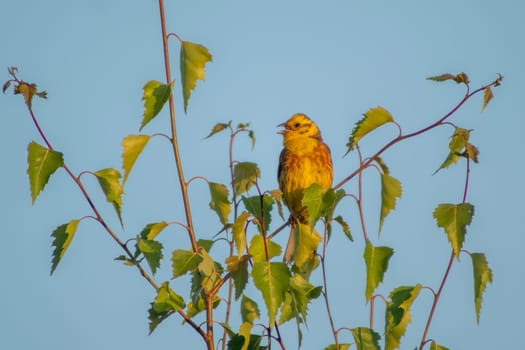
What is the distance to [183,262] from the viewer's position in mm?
3264

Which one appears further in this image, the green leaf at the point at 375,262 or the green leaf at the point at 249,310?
the green leaf at the point at 249,310

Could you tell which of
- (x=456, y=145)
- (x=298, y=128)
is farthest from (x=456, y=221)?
(x=298, y=128)

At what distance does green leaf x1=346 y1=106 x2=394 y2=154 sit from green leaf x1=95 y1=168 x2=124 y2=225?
110 centimetres

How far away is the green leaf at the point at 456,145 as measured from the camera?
11.1 ft

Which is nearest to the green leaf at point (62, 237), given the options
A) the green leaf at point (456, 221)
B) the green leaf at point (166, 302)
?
the green leaf at point (166, 302)

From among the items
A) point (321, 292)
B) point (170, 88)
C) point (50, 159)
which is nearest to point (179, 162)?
point (170, 88)

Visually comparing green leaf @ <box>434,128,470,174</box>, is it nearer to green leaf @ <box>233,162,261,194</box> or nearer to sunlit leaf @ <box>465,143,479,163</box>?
sunlit leaf @ <box>465,143,479,163</box>

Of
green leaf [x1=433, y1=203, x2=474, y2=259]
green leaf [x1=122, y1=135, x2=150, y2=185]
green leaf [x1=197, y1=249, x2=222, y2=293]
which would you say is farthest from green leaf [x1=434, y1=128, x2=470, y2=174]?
green leaf [x1=122, y1=135, x2=150, y2=185]

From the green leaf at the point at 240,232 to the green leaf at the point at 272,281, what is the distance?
0.19 m

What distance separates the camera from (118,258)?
3.37 m

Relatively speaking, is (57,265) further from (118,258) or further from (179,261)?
(179,261)

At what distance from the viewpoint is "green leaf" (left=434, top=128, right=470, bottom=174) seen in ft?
11.1

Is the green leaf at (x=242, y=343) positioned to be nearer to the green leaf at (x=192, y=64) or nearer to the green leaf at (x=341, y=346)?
the green leaf at (x=341, y=346)

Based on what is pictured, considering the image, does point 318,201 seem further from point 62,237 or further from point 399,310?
point 62,237
